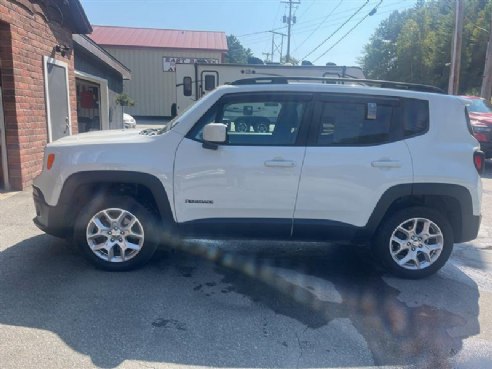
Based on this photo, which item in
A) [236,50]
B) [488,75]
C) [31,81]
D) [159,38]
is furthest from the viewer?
[236,50]

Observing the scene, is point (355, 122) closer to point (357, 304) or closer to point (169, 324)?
point (357, 304)

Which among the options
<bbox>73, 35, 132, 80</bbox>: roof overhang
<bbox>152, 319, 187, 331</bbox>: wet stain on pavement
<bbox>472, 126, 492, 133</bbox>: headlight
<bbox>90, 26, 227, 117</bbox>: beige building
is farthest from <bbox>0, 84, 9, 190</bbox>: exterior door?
<bbox>90, 26, 227, 117</bbox>: beige building

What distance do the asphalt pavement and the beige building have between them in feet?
93.3

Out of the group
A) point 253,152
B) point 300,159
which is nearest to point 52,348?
point 253,152

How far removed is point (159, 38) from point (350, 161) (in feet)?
106

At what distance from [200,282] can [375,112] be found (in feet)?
7.91

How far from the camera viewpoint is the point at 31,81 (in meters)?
7.45

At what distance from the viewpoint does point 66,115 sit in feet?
30.2

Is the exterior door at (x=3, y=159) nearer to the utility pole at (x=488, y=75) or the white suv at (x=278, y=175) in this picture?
the white suv at (x=278, y=175)

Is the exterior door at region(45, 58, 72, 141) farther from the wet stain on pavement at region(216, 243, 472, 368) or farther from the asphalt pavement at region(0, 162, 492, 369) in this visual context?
the wet stain on pavement at region(216, 243, 472, 368)

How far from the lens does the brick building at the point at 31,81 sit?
22.4 ft

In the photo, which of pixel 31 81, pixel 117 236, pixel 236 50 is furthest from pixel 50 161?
pixel 236 50

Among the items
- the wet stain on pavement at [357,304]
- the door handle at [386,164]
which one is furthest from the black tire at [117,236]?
the door handle at [386,164]

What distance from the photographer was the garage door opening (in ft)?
40.7
